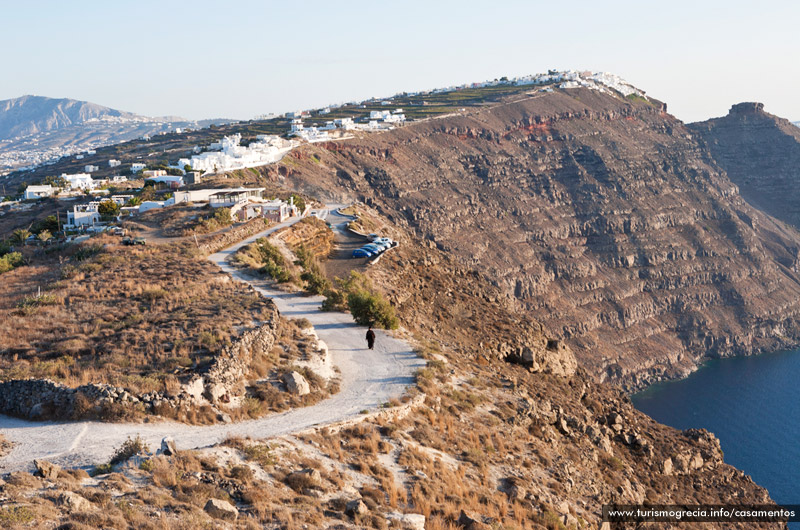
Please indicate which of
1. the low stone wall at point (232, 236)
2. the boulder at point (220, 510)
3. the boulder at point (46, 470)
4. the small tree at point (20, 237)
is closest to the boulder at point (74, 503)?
the boulder at point (46, 470)

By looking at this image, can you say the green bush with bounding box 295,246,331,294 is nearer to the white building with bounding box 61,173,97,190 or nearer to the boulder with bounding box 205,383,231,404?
the boulder with bounding box 205,383,231,404

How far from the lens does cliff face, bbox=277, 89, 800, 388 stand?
78438 millimetres

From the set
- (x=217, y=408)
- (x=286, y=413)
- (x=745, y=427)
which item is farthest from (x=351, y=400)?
(x=745, y=427)

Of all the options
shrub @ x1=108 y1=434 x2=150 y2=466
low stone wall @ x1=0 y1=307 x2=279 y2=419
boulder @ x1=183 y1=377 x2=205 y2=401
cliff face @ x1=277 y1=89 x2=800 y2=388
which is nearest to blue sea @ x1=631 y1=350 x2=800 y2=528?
cliff face @ x1=277 y1=89 x2=800 y2=388

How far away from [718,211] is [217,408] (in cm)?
10534

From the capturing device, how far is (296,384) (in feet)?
54.0

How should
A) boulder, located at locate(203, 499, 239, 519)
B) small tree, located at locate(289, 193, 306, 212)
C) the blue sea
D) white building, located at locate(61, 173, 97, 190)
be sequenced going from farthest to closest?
white building, located at locate(61, 173, 97, 190)
the blue sea
small tree, located at locate(289, 193, 306, 212)
boulder, located at locate(203, 499, 239, 519)

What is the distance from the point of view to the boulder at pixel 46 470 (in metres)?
10.1

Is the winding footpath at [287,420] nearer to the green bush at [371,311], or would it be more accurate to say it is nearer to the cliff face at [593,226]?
the green bush at [371,311]

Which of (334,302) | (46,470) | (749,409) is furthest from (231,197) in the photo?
(749,409)

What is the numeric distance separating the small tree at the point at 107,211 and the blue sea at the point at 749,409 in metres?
54.0

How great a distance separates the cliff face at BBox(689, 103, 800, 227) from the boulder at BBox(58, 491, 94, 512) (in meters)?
128

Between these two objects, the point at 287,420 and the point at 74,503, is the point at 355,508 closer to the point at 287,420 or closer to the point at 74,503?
the point at 287,420

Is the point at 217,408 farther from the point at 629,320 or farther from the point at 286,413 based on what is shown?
the point at 629,320
